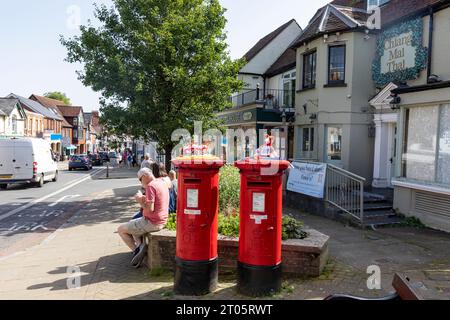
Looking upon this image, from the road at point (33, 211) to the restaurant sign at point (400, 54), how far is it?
1109cm

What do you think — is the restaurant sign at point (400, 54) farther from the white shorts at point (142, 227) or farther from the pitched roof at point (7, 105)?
the pitched roof at point (7, 105)

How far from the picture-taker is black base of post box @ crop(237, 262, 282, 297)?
4.66m

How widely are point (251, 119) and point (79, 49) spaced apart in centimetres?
883

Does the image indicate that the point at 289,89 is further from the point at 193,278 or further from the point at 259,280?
the point at 193,278

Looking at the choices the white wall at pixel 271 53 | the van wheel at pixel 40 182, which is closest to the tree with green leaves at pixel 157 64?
the van wheel at pixel 40 182

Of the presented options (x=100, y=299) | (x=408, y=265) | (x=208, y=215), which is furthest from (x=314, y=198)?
(x=100, y=299)

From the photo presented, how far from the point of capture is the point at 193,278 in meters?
4.73

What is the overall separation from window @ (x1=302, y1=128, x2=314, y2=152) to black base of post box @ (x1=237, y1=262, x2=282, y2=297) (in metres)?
10.9

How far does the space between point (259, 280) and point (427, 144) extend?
674 centimetres

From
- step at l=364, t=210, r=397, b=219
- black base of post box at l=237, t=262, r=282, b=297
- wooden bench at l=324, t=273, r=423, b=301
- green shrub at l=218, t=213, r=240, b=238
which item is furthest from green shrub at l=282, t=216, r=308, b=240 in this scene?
step at l=364, t=210, r=397, b=219

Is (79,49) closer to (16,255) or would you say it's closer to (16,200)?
(16,200)

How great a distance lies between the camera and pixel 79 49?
1234cm

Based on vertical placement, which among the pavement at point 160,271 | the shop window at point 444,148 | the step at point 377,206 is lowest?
the pavement at point 160,271

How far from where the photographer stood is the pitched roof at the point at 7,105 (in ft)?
139
